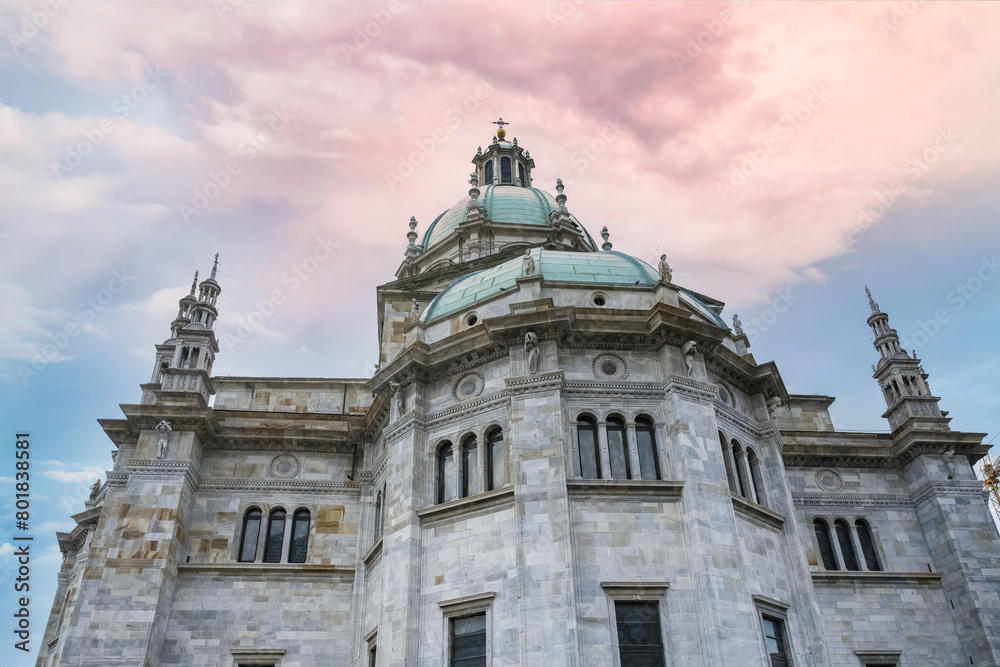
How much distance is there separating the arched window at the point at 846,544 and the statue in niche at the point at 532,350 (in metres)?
17.3

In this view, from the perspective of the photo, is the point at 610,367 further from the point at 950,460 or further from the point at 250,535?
the point at 950,460

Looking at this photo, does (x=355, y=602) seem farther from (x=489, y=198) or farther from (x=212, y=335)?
(x=489, y=198)

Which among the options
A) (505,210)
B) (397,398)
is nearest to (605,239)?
(505,210)

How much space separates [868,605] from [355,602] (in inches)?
811

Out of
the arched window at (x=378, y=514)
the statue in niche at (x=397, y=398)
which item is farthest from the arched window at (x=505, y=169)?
the arched window at (x=378, y=514)

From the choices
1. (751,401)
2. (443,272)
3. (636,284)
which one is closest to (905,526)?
(751,401)

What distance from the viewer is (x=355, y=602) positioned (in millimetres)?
27953

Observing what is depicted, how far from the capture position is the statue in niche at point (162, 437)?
29.6 metres

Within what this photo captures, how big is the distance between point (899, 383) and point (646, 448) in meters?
19.1

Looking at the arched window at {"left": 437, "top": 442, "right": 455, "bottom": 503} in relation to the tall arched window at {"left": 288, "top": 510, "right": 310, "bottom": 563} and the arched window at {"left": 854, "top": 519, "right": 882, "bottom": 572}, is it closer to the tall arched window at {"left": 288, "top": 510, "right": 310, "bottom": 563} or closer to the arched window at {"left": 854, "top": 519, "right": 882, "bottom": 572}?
the tall arched window at {"left": 288, "top": 510, "right": 310, "bottom": 563}

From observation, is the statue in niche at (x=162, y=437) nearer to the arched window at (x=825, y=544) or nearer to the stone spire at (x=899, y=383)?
the arched window at (x=825, y=544)

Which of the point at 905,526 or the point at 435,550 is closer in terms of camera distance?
the point at 435,550

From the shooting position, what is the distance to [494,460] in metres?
24.7

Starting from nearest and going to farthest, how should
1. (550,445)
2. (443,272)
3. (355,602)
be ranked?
(550,445), (355,602), (443,272)
